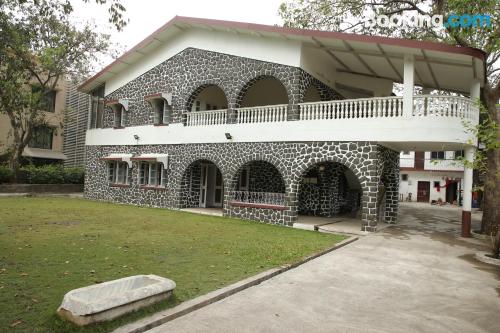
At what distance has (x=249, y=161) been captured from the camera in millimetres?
14078

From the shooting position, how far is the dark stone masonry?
12312 millimetres

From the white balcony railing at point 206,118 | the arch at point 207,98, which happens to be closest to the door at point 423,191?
the arch at point 207,98

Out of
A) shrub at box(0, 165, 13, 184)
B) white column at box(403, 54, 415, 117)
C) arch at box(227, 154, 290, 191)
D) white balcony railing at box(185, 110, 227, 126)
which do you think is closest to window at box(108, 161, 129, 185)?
white balcony railing at box(185, 110, 227, 126)

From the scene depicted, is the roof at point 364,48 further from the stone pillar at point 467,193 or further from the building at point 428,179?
the building at point 428,179

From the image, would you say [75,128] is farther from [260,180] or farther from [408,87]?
[408,87]

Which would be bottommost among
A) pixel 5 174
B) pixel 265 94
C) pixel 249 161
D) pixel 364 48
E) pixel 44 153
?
pixel 5 174

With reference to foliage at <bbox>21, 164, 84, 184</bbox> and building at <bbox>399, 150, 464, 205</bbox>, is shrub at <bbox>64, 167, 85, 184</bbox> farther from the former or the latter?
building at <bbox>399, 150, 464, 205</bbox>

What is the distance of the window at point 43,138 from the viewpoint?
27.3 meters

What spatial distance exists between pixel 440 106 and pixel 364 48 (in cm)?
284

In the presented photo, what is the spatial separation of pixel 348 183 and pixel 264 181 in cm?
411

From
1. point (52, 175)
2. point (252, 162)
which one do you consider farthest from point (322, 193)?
point (52, 175)

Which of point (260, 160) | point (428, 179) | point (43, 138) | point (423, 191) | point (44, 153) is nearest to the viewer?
point (260, 160)

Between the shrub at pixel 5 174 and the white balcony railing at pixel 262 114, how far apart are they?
15142 mm

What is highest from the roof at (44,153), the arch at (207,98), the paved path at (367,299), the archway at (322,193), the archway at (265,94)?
the archway at (265,94)
